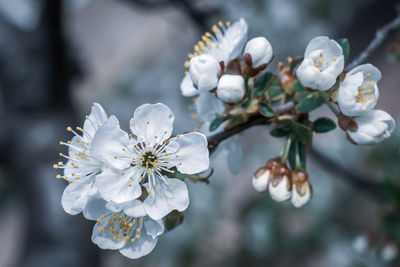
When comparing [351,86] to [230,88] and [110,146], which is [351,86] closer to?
[230,88]

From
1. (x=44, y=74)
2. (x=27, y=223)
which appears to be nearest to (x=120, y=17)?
(x=44, y=74)

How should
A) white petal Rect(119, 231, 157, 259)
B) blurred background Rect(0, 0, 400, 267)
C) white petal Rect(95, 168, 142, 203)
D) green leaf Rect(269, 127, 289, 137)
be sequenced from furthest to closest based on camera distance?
blurred background Rect(0, 0, 400, 267) → green leaf Rect(269, 127, 289, 137) → white petal Rect(119, 231, 157, 259) → white petal Rect(95, 168, 142, 203)

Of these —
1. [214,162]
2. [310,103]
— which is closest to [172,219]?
[310,103]

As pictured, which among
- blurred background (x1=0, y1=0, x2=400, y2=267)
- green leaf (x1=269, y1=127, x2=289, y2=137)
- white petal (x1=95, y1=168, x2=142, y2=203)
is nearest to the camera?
white petal (x1=95, y1=168, x2=142, y2=203)

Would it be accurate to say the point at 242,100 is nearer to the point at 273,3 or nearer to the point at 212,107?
the point at 212,107

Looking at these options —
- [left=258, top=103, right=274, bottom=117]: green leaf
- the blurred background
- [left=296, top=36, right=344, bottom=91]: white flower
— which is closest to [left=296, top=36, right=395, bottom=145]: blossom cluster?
[left=296, top=36, right=344, bottom=91]: white flower

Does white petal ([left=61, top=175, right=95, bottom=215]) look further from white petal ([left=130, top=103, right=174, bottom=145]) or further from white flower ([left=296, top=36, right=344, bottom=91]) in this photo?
white flower ([left=296, top=36, right=344, bottom=91])

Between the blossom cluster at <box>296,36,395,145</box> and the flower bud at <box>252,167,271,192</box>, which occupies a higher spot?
the blossom cluster at <box>296,36,395,145</box>
